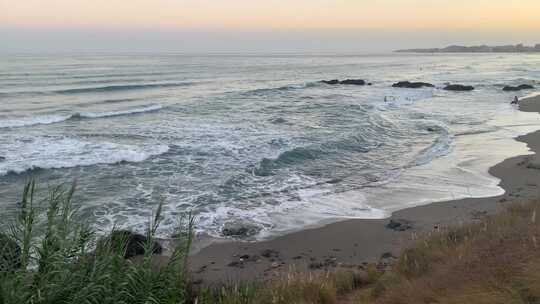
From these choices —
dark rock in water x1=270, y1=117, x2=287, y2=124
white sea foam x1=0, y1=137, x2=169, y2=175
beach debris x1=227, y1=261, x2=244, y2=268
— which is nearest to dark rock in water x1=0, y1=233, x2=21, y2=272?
beach debris x1=227, y1=261, x2=244, y2=268

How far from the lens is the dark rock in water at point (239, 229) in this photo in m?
10.2

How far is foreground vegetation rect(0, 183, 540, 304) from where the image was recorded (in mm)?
3973

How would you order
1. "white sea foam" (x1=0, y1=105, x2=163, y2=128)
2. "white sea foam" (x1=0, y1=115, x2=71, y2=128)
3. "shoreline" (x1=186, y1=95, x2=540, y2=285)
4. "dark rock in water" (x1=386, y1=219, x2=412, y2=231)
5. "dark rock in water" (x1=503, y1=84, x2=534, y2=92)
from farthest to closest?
"dark rock in water" (x1=503, y1=84, x2=534, y2=92)
"white sea foam" (x1=0, y1=105, x2=163, y2=128)
"white sea foam" (x1=0, y1=115, x2=71, y2=128)
"dark rock in water" (x1=386, y1=219, x2=412, y2=231)
"shoreline" (x1=186, y1=95, x2=540, y2=285)

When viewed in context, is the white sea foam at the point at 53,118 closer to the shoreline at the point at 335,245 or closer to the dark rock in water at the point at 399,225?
the shoreline at the point at 335,245

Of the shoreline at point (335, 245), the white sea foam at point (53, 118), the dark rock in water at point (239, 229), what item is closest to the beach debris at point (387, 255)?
the shoreline at point (335, 245)

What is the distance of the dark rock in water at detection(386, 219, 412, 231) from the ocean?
704 mm

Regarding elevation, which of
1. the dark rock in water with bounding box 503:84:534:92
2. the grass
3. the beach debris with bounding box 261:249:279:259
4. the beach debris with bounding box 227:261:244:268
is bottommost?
the beach debris with bounding box 227:261:244:268

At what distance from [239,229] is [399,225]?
11.5 ft

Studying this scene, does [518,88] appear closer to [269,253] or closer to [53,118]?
[53,118]

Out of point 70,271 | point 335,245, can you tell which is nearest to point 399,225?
point 335,245

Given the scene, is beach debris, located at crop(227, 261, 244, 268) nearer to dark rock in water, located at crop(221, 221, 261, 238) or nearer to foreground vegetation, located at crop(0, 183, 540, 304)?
dark rock in water, located at crop(221, 221, 261, 238)

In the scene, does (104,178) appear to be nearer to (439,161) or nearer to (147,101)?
(439,161)

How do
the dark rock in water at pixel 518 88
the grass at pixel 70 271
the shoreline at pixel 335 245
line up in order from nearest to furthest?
the grass at pixel 70 271
the shoreline at pixel 335 245
the dark rock in water at pixel 518 88

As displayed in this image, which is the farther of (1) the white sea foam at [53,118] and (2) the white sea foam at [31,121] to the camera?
(1) the white sea foam at [53,118]
